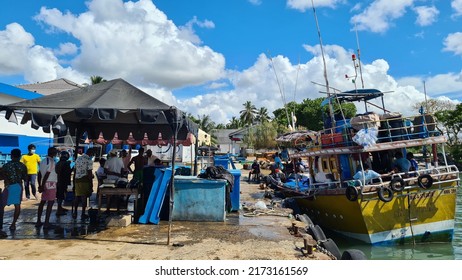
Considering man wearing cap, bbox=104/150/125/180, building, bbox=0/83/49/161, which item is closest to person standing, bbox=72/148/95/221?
man wearing cap, bbox=104/150/125/180

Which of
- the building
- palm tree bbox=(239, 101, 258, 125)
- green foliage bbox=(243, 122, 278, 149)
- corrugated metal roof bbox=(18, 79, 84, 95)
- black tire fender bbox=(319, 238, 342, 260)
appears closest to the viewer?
black tire fender bbox=(319, 238, 342, 260)

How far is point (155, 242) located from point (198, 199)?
189 centimetres

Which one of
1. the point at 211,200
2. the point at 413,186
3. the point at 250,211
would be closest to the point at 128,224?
the point at 211,200

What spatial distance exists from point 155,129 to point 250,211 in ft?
13.5

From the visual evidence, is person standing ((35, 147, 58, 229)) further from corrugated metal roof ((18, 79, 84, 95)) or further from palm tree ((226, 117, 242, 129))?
palm tree ((226, 117, 242, 129))

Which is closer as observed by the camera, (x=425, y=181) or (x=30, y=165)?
(x=425, y=181)

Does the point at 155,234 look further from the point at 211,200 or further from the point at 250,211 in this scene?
the point at 250,211

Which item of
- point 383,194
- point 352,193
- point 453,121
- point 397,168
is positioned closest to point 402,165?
point 397,168

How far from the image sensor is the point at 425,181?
889 cm

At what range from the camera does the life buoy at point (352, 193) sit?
28.3ft

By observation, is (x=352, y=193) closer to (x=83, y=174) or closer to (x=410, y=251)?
(x=410, y=251)

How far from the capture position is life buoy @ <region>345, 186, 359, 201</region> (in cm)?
862

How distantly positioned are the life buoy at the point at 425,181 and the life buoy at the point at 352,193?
176 centimetres

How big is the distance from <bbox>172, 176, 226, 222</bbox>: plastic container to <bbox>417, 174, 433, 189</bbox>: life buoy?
523cm
